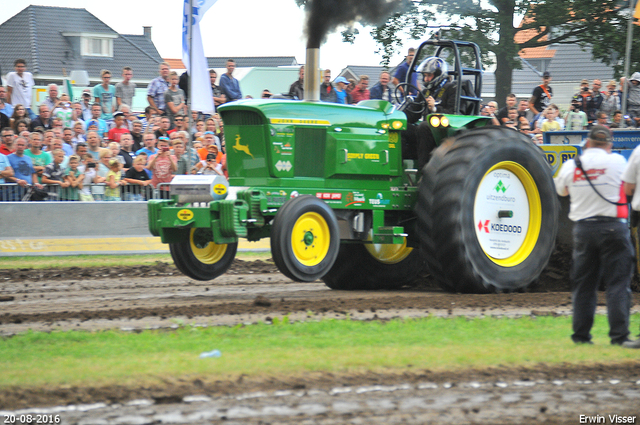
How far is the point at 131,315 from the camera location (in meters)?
7.83

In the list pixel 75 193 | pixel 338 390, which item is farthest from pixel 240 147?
pixel 75 193

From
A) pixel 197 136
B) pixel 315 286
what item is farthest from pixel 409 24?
pixel 315 286

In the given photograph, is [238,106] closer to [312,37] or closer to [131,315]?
[312,37]

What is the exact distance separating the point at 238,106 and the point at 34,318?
2.99 metres

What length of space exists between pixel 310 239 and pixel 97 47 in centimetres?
4142

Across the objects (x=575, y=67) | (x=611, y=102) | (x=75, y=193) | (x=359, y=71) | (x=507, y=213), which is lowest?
→ (x=75, y=193)

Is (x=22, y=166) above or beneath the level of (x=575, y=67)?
beneath

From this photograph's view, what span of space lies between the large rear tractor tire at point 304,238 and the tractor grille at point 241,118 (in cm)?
102

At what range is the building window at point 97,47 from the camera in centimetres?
4627

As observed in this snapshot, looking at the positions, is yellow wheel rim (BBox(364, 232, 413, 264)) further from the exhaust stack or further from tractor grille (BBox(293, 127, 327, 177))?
the exhaust stack

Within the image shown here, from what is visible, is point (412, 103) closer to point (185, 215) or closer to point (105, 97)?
point (185, 215)

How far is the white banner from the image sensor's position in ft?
48.3

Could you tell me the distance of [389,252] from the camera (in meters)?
10.7

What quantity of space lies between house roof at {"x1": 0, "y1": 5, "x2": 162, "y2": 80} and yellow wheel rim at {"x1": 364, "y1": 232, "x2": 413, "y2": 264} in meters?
35.2
